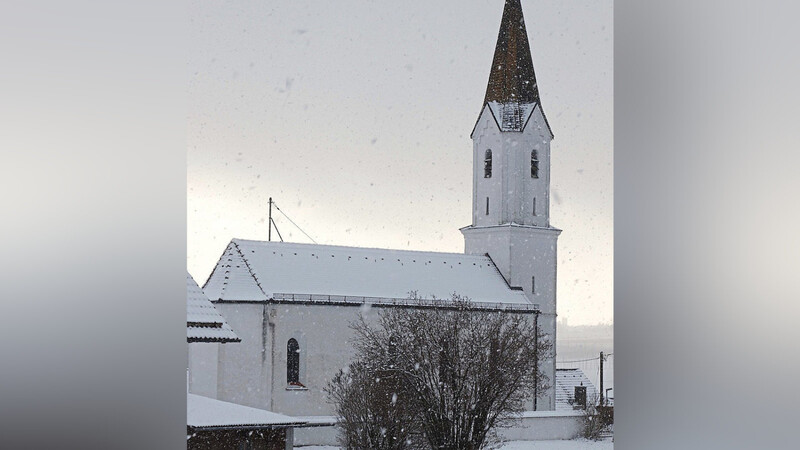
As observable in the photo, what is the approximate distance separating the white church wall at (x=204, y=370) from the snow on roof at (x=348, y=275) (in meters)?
0.74

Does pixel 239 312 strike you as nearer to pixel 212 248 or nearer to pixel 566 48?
pixel 212 248

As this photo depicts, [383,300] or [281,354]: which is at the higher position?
[383,300]

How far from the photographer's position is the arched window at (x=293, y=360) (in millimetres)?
14695

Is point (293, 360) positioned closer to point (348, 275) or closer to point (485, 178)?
point (348, 275)

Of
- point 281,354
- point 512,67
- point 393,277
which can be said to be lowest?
point 281,354

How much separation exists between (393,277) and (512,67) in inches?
205

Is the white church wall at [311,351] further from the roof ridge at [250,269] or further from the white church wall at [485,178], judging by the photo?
the white church wall at [485,178]

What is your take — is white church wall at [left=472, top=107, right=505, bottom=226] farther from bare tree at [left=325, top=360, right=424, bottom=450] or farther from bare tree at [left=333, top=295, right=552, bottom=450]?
bare tree at [left=325, top=360, right=424, bottom=450]

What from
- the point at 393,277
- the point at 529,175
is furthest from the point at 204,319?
the point at 529,175

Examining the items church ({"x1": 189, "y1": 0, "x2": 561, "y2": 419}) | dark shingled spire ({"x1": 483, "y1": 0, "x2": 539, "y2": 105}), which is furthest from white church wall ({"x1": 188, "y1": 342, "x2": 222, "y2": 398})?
dark shingled spire ({"x1": 483, "y1": 0, "x2": 539, "y2": 105})

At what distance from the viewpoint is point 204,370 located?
47.9 feet
